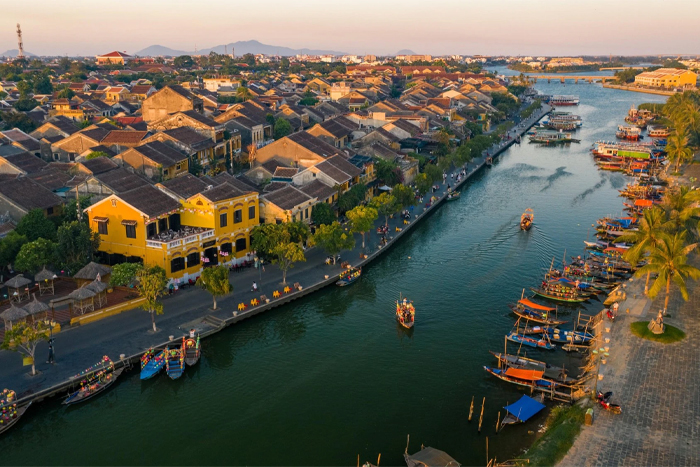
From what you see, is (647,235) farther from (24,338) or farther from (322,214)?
(24,338)

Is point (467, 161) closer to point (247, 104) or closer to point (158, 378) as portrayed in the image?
point (247, 104)

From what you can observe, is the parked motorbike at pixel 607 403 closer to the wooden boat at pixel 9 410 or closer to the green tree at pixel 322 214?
the green tree at pixel 322 214

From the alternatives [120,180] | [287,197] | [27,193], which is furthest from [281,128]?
[27,193]

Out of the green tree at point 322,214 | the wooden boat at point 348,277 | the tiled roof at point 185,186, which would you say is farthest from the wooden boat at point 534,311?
the tiled roof at point 185,186

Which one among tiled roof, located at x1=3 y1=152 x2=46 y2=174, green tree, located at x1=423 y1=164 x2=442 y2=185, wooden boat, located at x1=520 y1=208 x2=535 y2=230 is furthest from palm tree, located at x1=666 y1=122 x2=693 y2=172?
tiled roof, located at x1=3 y1=152 x2=46 y2=174

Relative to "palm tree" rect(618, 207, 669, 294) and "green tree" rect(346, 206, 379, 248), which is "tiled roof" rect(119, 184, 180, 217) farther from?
"palm tree" rect(618, 207, 669, 294)
